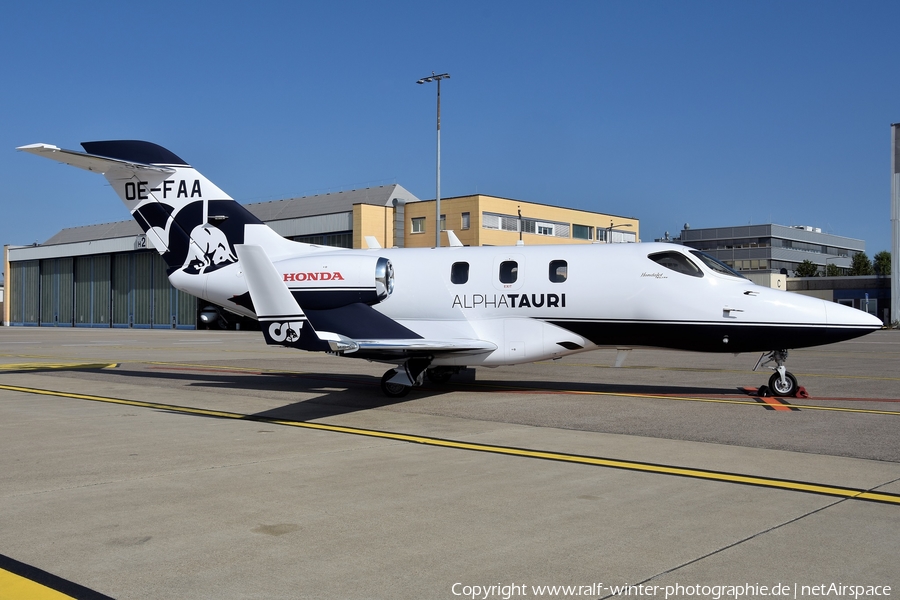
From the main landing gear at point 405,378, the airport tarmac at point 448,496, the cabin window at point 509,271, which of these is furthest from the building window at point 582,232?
the main landing gear at point 405,378

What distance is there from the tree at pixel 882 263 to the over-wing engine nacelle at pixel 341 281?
137 metres

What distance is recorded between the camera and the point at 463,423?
11.5 meters

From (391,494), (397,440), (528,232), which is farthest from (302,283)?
(528,232)

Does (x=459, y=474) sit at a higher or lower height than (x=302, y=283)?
lower

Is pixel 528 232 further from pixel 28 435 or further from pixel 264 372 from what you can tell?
pixel 28 435

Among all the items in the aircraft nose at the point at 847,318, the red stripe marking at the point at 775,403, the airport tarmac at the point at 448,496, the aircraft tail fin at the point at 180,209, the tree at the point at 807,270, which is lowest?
the airport tarmac at the point at 448,496

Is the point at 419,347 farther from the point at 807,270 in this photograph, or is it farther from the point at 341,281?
the point at 807,270

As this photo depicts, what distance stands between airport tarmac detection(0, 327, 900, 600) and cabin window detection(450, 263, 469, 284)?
230 centimetres

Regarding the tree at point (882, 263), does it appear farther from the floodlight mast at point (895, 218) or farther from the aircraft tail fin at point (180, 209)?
the aircraft tail fin at point (180, 209)

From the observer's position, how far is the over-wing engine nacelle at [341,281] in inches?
606

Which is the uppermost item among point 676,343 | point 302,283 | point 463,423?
point 302,283

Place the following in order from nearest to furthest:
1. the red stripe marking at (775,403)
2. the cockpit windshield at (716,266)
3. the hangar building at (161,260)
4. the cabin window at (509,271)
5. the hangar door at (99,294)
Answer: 1. the red stripe marking at (775,403)
2. the cockpit windshield at (716,266)
3. the cabin window at (509,271)
4. the hangar building at (161,260)
5. the hangar door at (99,294)

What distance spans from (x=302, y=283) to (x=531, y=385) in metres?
5.24

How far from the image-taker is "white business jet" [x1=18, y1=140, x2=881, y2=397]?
13898 millimetres
